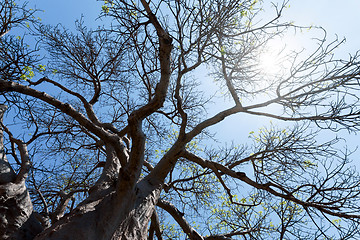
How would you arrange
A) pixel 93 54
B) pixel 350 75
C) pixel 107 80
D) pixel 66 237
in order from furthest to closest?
pixel 107 80 < pixel 93 54 < pixel 350 75 < pixel 66 237

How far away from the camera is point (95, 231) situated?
6.70ft

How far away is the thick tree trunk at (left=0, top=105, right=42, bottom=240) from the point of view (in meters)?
2.09

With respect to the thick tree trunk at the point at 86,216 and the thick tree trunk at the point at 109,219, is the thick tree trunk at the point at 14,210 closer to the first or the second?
the thick tree trunk at the point at 86,216

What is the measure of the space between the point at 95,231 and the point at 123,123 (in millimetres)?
4286

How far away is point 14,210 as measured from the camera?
7.27 feet

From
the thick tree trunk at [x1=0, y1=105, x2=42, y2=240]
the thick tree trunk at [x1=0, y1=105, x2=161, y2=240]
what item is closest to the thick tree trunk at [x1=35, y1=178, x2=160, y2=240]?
the thick tree trunk at [x1=0, y1=105, x2=161, y2=240]

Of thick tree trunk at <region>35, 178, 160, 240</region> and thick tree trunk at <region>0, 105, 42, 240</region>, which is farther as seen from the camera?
thick tree trunk at <region>0, 105, 42, 240</region>

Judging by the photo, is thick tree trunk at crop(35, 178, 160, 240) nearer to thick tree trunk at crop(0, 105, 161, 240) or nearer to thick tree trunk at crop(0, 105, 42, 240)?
thick tree trunk at crop(0, 105, 161, 240)

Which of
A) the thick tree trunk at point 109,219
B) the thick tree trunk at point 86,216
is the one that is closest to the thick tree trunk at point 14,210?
the thick tree trunk at point 86,216

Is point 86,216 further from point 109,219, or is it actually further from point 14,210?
point 14,210

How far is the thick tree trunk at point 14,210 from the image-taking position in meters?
2.09

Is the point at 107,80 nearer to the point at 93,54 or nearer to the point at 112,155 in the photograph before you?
the point at 93,54

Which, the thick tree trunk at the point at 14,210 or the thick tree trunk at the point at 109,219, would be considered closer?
the thick tree trunk at the point at 109,219

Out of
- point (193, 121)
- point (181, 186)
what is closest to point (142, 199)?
point (181, 186)
